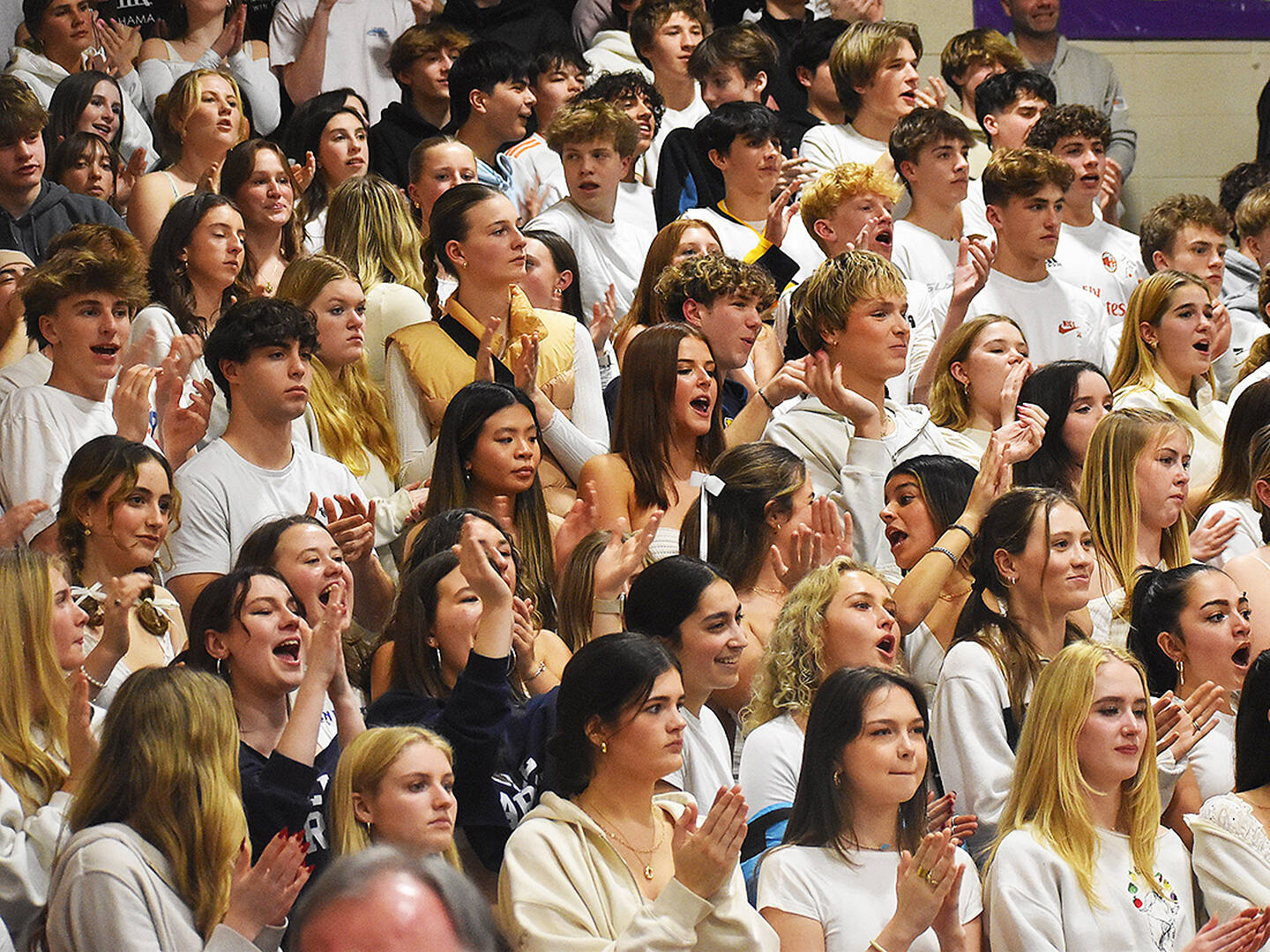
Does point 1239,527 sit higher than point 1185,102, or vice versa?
point 1239,527

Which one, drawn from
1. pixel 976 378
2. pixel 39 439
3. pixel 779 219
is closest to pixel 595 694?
pixel 39 439

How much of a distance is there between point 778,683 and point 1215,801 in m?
0.97

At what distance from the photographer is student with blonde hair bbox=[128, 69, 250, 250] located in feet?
23.9

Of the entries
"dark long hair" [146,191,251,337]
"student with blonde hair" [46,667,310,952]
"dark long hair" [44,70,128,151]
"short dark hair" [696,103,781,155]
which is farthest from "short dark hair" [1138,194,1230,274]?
"student with blonde hair" [46,667,310,952]

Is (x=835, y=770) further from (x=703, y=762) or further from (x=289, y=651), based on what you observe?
(x=289, y=651)

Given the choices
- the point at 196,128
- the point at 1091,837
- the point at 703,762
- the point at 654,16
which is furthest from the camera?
the point at 654,16

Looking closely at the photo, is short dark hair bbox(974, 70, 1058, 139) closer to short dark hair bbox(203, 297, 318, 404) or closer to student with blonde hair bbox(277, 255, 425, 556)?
student with blonde hair bbox(277, 255, 425, 556)

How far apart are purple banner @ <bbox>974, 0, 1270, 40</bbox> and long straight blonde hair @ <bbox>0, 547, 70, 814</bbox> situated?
7.66 meters

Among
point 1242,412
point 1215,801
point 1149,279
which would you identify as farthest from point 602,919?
point 1149,279

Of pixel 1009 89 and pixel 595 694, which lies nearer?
pixel 595 694

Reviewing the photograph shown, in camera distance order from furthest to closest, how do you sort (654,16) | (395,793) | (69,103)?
(654,16) → (69,103) → (395,793)

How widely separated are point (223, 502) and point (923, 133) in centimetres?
361

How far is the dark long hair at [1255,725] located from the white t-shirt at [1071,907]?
0.39 meters

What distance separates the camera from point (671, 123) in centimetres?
900
